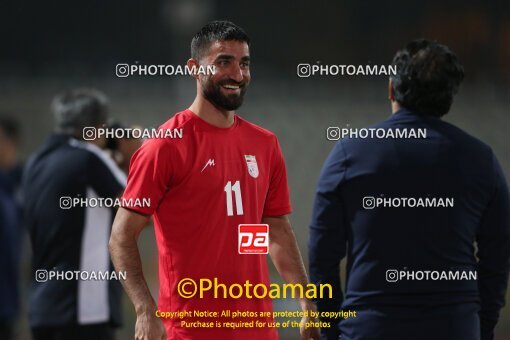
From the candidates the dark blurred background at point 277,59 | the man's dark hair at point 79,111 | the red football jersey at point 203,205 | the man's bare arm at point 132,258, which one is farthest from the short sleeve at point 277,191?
the man's dark hair at point 79,111

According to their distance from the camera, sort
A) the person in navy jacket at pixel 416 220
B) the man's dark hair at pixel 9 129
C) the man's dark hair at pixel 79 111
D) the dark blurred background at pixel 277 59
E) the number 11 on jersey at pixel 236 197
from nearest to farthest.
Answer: the person in navy jacket at pixel 416 220 < the number 11 on jersey at pixel 236 197 < the man's dark hair at pixel 79 111 < the dark blurred background at pixel 277 59 < the man's dark hair at pixel 9 129

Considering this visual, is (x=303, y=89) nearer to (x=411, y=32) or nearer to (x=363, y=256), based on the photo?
(x=411, y=32)

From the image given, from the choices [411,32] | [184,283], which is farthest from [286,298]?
[411,32]

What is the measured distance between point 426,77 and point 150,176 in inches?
18.9

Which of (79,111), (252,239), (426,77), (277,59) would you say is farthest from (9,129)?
(426,77)

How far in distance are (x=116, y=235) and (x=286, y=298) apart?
0.34 m

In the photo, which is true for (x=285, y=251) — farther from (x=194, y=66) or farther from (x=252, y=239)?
(x=194, y=66)

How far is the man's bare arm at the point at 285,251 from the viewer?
1518mm

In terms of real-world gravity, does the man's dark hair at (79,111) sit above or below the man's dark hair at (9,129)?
below

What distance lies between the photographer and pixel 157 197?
1391 millimetres

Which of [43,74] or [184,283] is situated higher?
[43,74]

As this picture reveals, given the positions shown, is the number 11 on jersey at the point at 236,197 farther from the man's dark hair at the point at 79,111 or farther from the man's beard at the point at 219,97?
the man's dark hair at the point at 79,111

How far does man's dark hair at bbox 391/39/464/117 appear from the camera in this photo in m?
1.36

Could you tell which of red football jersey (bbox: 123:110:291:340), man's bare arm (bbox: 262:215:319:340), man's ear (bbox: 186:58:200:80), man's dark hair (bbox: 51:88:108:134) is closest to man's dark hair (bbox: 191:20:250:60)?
man's ear (bbox: 186:58:200:80)
